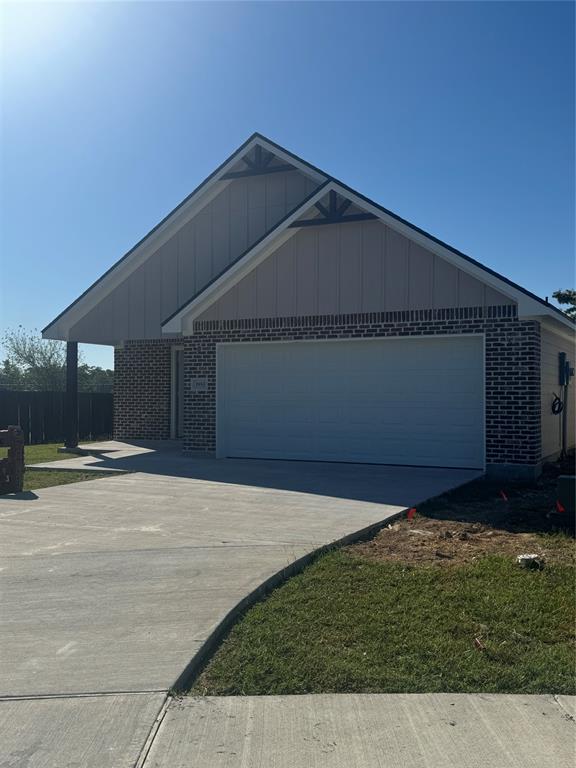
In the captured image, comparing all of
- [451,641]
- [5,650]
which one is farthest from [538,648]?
[5,650]

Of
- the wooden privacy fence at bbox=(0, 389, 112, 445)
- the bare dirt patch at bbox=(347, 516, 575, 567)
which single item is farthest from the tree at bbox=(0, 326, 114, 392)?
the bare dirt patch at bbox=(347, 516, 575, 567)

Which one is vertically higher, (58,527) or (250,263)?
(250,263)

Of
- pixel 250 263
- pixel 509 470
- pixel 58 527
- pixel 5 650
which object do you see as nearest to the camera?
pixel 5 650

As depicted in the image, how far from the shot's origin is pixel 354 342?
1413cm

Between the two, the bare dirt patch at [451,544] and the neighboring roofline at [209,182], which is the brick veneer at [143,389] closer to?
the neighboring roofline at [209,182]

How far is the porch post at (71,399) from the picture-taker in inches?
705

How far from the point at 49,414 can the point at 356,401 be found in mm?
13041

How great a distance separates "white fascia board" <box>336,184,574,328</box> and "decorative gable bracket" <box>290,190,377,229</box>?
198 millimetres

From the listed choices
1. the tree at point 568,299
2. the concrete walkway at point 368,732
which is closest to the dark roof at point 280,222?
the concrete walkway at point 368,732

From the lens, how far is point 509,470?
12.5 m

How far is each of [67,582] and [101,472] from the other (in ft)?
23.8

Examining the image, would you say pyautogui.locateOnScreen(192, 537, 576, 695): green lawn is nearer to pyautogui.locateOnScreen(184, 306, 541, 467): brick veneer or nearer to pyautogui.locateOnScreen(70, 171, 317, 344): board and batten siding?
pyautogui.locateOnScreen(184, 306, 541, 467): brick veneer

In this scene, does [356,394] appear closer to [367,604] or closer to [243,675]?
[367,604]

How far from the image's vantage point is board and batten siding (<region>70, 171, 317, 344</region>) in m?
17.4
